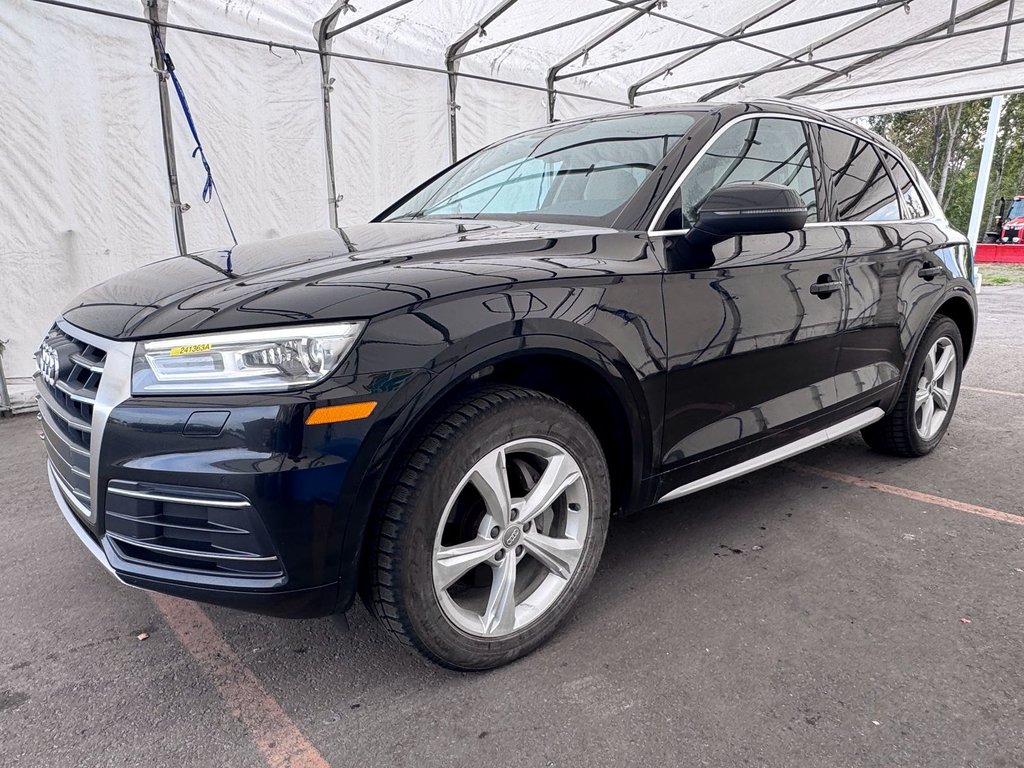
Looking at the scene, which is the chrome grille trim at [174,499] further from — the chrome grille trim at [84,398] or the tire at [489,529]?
the tire at [489,529]

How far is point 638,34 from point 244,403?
8.26 metres

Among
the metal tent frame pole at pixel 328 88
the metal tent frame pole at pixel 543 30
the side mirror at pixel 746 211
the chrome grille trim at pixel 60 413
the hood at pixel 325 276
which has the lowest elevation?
the chrome grille trim at pixel 60 413

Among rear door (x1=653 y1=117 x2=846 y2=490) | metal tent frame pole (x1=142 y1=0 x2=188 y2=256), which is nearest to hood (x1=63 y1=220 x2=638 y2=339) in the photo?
rear door (x1=653 y1=117 x2=846 y2=490)

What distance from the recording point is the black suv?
153 cm

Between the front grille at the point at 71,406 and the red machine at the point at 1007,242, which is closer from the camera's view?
the front grille at the point at 71,406

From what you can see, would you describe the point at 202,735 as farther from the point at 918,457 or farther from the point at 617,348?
the point at 918,457

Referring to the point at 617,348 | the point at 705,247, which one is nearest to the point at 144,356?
the point at 617,348

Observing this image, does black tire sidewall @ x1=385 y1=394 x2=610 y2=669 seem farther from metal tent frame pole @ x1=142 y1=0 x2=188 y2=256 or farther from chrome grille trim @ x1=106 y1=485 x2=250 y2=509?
metal tent frame pole @ x1=142 y1=0 x2=188 y2=256

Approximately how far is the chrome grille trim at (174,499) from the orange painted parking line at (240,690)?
0.63m

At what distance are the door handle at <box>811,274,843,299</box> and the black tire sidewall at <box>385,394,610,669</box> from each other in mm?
1204

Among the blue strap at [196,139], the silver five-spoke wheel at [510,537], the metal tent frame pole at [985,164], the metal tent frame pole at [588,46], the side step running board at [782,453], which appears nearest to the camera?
the silver five-spoke wheel at [510,537]

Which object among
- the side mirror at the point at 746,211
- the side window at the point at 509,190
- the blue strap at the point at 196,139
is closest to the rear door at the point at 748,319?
the side mirror at the point at 746,211

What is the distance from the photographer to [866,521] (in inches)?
114

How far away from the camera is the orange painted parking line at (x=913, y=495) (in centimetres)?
296
